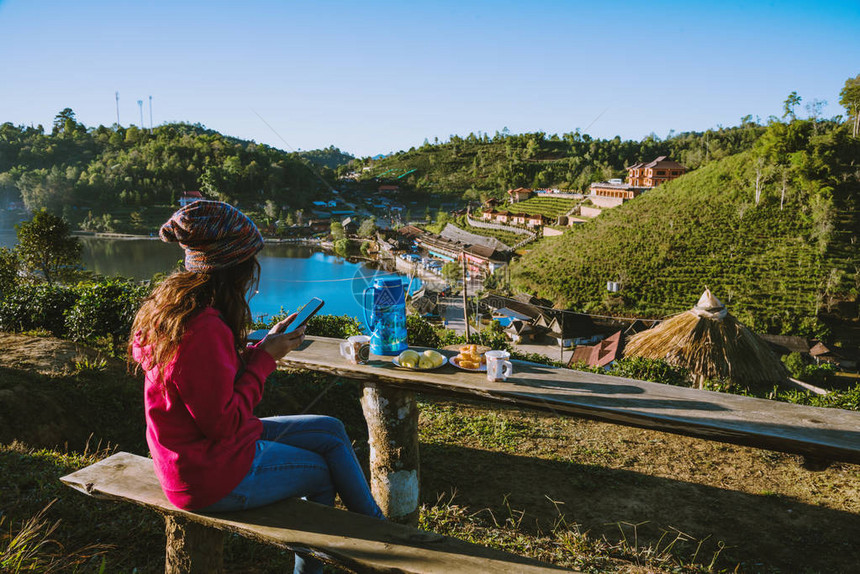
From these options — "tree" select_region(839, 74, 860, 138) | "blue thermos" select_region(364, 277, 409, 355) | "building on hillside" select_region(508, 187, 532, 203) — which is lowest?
"blue thermos" select_region(364, 277, 409, 355)

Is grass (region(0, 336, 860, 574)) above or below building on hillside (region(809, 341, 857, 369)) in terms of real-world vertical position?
above

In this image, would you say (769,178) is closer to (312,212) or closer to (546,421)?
(546,421)

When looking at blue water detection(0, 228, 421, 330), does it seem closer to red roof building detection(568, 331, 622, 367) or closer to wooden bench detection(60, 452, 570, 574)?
red roof building detection(568, 331, 622, 367)

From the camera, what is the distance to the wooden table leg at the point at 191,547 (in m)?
1.58

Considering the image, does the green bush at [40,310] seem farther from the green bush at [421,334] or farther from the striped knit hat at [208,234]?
the striped knit hat at [208,234]

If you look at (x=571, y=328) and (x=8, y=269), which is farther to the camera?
(x=571, y=328)

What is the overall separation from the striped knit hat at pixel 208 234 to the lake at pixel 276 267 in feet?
98.7

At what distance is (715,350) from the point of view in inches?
312

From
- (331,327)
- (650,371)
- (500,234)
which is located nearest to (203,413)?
(331,327)

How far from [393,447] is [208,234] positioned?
140 cm

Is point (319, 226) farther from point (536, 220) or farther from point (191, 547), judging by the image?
point (191, 547)

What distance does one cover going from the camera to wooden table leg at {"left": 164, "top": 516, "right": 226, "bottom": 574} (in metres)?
1.58

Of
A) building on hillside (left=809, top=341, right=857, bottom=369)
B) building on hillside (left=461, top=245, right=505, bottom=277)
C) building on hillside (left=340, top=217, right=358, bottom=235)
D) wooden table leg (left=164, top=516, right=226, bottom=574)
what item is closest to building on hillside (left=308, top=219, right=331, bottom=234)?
building on hillside (left=340, top=217, right=358, bottom=235)

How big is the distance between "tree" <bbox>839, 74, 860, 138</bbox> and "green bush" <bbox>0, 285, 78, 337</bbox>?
48825mm
